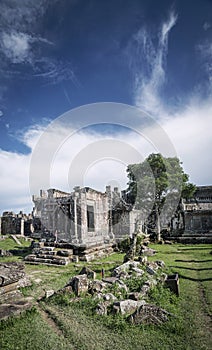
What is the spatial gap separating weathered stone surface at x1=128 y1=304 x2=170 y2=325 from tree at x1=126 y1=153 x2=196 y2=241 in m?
21.4

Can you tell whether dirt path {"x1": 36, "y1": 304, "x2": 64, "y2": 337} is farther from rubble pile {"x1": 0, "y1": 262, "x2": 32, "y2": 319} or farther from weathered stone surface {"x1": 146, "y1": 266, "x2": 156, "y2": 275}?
weathered stone surface {"x1": 146, "y1": 266, "x2": 156, "y2": 275}

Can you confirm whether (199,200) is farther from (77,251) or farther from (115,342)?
(115,342)

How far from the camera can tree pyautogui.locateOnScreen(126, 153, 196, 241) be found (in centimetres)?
2678

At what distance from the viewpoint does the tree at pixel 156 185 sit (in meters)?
26.8

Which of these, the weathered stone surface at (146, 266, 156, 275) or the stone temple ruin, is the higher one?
the stone temple ruin

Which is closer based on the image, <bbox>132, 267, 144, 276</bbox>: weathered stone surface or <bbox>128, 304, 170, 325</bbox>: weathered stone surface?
<bbox>128, 304, 170, 325</bbox>: weathered stone surface

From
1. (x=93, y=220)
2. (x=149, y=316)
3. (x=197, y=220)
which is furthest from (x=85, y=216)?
(x=197, y=220)

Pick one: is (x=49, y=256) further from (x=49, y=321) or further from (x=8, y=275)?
(x=49, y=321)

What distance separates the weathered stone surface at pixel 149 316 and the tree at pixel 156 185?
2136cm

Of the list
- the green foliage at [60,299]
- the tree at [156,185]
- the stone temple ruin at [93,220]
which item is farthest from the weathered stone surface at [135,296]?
the tree at [156,185]

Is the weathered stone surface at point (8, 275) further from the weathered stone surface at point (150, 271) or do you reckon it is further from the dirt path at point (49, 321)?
the weathered stone surface at point (150, 271)

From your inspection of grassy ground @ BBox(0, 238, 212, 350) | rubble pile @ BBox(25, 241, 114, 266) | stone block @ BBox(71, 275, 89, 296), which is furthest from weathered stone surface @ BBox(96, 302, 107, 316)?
rubble pile @ BBox(25, 241, 114, 266)

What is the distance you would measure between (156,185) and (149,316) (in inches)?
855

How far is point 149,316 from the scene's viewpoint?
5484mm
